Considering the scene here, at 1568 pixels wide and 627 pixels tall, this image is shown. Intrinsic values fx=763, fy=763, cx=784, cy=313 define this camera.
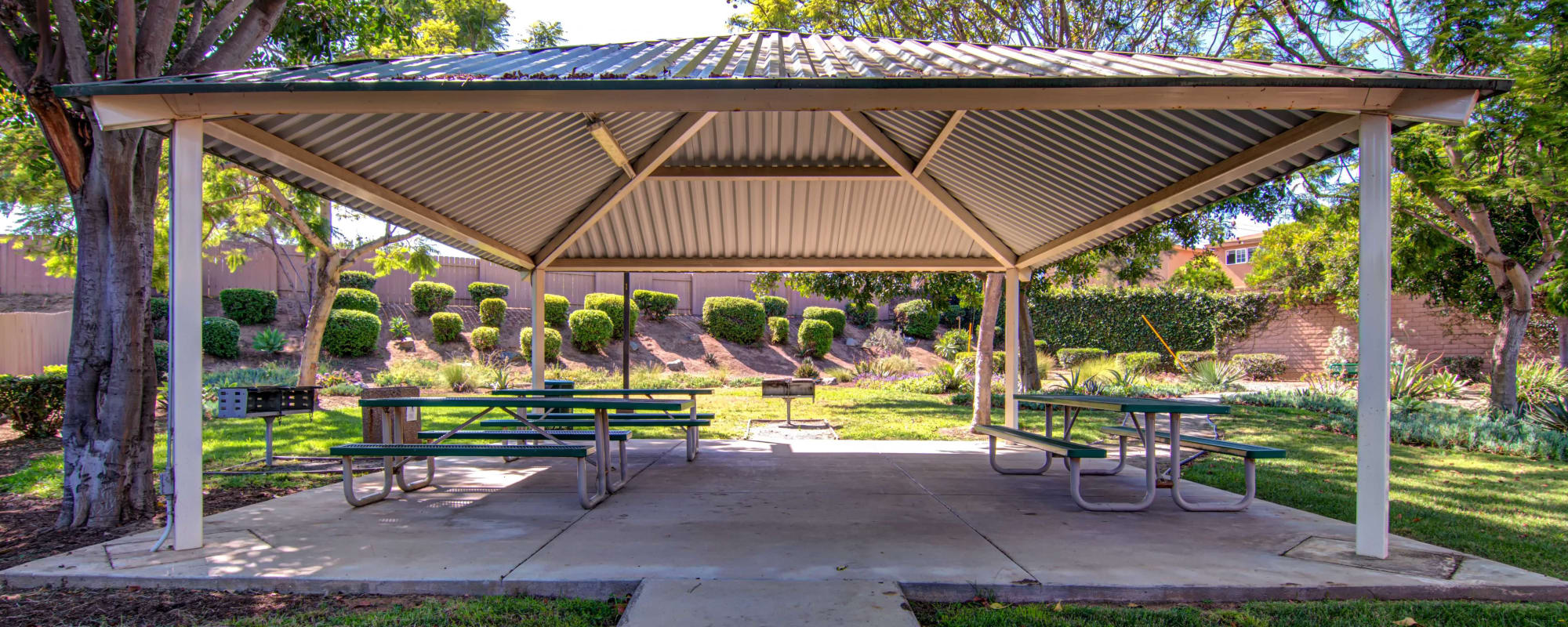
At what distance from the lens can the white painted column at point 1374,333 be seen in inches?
163

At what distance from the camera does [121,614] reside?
3398 millimetres

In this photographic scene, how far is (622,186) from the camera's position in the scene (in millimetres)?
7984

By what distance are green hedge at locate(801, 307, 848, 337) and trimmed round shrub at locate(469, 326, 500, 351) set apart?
395 inches

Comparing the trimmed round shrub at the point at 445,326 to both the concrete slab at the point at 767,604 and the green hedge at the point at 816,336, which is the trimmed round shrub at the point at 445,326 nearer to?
the green hedge at the point at 816,336

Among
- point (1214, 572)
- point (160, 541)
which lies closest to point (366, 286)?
point (160, 541)

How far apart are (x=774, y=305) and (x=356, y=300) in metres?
13.1

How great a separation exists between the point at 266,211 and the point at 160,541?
10.7m

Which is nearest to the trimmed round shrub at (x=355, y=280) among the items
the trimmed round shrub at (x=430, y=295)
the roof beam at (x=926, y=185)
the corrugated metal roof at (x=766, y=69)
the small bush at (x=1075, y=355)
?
the trimmed round shrub at (x=430, y=295)

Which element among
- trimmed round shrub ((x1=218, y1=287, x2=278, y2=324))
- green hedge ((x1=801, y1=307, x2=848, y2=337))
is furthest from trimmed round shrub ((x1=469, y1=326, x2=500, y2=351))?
green hedge ((x1=801, y1=307, x2=848, y2=337))

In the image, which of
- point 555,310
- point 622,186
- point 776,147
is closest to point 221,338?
point 555,310

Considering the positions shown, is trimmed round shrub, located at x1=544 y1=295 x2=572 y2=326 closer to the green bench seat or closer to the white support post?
the white support post

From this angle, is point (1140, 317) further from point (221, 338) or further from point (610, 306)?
point (221, 338)

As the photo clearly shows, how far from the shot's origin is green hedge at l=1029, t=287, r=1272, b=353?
72.9ft

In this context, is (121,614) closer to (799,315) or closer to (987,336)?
(987,336)
